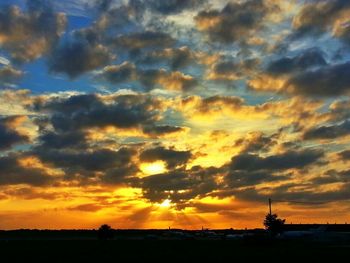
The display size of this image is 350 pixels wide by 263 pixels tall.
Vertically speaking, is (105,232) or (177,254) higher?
(105,232)

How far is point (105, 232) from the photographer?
17162 cm

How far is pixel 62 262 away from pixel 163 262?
1349cm

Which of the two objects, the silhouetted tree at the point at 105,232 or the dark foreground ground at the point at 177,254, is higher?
the silhouetted tree at the point at 105,232

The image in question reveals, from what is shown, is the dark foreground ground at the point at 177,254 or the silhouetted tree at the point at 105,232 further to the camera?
the silhouetted tree at the point at 105,232

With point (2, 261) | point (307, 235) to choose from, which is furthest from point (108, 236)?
point (2, 261)

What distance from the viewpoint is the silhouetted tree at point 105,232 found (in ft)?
559

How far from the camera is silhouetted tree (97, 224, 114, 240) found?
170 meters

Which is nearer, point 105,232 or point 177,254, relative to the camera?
point 177,254

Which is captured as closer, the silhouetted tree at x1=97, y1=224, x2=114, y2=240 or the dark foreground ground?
the dark foreground ground

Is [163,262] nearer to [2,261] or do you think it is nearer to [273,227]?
[2,261]

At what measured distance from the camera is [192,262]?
65562 mm

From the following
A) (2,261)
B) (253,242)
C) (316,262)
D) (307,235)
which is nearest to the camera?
(316,262)

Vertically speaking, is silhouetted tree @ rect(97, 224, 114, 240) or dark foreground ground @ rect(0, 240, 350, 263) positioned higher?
silhouetted tree @ rect(97, 224, 114, 240)

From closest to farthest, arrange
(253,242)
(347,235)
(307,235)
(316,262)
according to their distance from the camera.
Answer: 1. (316,262)
2. (253,242)
3. (347,235)
4. (307,235)
